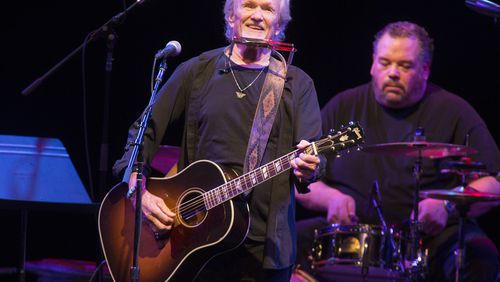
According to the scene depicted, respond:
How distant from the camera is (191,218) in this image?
10.9 feet

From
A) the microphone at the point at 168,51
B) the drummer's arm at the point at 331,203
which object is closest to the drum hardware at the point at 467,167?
the drummer's arm at the point at 331,203

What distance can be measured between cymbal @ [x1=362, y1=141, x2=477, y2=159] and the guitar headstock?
136 cm

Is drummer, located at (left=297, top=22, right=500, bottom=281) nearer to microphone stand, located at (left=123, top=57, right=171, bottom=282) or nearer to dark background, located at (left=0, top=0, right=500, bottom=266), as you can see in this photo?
dark background, located at (left=0, top=0, right=500, bottom=266)

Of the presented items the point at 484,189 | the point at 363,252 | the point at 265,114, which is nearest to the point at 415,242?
the point at 363,252

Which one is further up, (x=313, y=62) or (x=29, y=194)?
(x=313, y=62)

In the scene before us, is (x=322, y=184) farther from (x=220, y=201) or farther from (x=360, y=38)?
(x=220, y=201)

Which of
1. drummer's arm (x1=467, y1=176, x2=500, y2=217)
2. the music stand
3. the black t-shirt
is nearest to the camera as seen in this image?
the music stand

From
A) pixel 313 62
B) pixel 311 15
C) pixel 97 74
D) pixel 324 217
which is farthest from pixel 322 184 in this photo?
pixel 97 74

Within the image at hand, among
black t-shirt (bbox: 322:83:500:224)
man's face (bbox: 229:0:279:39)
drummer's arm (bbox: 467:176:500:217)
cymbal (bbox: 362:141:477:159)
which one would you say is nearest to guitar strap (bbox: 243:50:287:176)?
man's face (bbox: 229:0:279:39)

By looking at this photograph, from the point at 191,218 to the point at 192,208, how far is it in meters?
0.05

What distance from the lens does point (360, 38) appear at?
19.9 ft

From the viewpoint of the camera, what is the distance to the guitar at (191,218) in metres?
3.15

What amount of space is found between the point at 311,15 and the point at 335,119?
40.0 inches

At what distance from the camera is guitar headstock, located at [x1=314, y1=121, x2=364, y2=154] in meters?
3.13
